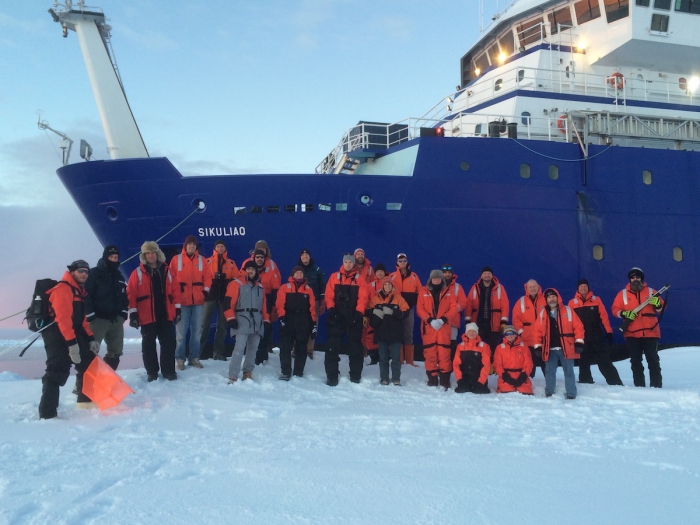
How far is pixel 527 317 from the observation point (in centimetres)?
681

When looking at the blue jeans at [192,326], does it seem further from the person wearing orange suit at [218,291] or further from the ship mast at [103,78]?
the ship mast at [103,78]

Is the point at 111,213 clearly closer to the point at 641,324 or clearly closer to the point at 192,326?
the point at 192,326

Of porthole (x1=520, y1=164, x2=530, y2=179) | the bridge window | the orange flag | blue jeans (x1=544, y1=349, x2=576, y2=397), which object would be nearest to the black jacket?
the orange flag

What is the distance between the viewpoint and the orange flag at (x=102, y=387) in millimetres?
4953

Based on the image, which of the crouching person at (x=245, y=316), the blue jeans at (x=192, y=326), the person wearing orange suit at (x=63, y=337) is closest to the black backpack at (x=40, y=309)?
the person wearing orange suit at (x=63, y=337)

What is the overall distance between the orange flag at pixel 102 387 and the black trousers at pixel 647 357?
19.0 ft

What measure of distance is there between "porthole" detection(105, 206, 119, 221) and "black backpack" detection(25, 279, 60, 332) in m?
5.06

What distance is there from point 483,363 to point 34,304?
4457 millimetres

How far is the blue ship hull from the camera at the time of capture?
9.60m

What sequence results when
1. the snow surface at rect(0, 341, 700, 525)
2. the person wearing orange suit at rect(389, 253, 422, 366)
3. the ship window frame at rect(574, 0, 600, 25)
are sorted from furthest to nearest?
1. the ship window frame at rect(574, 0, 600, 25)
2. the person wearing orange suit at rect(389, 253, 422, 366)
3. the snow surface at rect(0, 341, 700, 525)

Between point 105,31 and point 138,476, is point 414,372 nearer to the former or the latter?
point 138,476

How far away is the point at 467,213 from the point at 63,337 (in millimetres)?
7064

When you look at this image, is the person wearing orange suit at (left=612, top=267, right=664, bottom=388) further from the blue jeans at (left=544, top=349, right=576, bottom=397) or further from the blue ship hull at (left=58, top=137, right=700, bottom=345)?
the blue ship hull at (left=58, top=137, right=700, bottom=345)

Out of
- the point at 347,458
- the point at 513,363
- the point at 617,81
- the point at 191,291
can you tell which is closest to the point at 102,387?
the point at 191,291
